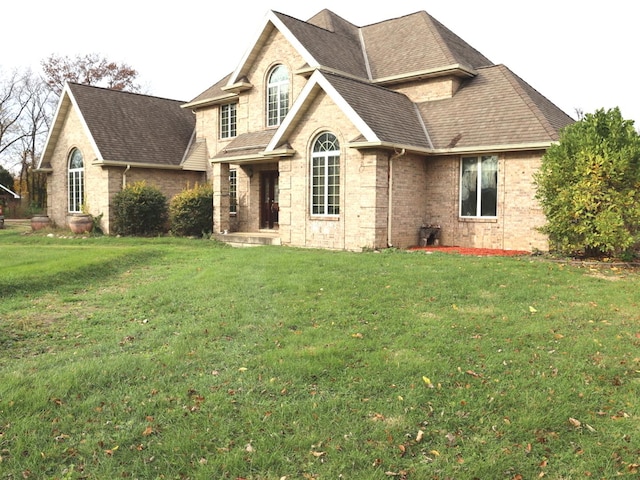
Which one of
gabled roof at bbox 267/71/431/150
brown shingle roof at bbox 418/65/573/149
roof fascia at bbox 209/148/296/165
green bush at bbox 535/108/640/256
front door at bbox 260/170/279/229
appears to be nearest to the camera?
green bush at bbox 535/108/640/256

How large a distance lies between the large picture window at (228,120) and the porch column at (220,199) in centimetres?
350

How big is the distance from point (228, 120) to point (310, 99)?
8570mm

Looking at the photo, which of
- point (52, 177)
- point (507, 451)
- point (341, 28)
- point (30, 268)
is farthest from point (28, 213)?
point (507, 451)

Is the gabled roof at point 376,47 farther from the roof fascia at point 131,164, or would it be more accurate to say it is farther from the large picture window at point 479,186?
the roof fascia at point 131,164

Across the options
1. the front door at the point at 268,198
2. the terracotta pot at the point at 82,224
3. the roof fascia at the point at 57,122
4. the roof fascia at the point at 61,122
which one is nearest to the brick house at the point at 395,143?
the front door at the point at 268,198

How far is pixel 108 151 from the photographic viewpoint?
23.1 meters

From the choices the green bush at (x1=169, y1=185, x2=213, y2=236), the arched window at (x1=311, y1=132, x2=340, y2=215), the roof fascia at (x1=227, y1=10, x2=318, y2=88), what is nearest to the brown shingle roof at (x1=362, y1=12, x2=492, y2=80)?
the roof fascia at (x1=227, y1=10, x2=318, y2=88)

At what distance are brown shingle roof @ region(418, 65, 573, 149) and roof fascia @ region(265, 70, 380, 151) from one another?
10.0 ft

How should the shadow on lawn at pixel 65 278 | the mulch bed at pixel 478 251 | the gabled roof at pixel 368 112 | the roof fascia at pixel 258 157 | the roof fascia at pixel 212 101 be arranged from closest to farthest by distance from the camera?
1. the shadow on lawn at pixel 65 278
2. the mulch bed at pixel 478 251
3. the gabled roof at pixel 368 112
4. the roof fascia at pixel 258 157
5. the roof fascia at pixel 212 101

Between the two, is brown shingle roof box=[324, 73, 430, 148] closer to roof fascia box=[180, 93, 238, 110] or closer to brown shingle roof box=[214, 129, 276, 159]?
brown shingle roof box=[214, 129, 276, 159]

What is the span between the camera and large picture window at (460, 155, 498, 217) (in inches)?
667

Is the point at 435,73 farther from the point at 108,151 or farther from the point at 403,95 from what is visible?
the point at 108,151

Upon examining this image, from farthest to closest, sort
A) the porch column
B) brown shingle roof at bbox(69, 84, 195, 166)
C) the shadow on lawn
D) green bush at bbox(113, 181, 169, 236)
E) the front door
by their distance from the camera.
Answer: brown shingle roof at bbox(69, 84, 195, 166), the front door, green bush at bbox(113, 181, 169, 236), the porch column, the shadow on lawn

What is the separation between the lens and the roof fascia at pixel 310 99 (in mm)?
15781
